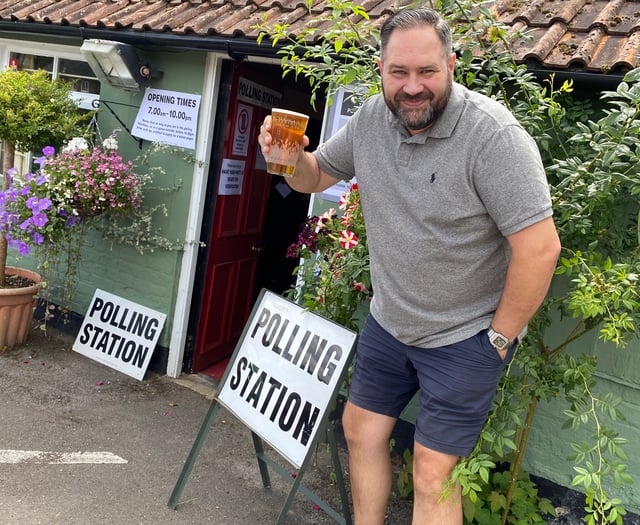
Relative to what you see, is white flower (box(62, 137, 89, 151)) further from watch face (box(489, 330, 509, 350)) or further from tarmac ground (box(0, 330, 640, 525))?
watch face (box(489, 330, 509, 350))

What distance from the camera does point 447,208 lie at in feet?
6.67

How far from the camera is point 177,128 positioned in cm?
468

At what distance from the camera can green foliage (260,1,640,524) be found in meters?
2.22

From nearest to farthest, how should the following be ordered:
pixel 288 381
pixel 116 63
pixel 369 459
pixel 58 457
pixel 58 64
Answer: pixel 369 459 → pixel 288 381 → pixel 58 457 → pixel 116 63 → pixel 58 64

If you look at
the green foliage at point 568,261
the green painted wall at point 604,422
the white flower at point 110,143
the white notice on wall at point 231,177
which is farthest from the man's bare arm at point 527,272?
the white flower at point 110,143

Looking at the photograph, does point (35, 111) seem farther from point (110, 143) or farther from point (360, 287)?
point (360, 287)

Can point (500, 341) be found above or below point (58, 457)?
above

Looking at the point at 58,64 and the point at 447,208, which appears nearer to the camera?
the point at 447,208

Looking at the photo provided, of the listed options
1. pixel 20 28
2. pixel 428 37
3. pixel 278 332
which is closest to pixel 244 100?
pixel 20 28

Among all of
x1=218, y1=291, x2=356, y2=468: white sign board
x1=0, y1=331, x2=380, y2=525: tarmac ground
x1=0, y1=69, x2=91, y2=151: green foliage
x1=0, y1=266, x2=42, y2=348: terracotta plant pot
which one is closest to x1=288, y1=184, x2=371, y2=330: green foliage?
x1=218, y1=291, x2=356, y2=468: white sign board

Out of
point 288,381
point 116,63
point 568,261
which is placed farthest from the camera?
point 116,63

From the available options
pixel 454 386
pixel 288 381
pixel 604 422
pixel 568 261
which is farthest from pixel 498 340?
pixel 604 422

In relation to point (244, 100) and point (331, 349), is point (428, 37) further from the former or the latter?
point (244, 100)

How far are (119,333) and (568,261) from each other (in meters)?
3.85
